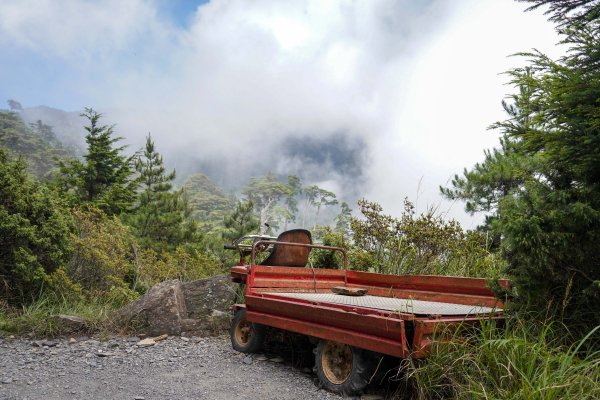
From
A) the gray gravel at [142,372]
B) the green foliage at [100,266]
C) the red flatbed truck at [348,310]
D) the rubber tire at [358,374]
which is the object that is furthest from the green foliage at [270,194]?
the rubber tire at [358,374]

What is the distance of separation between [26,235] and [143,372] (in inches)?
133

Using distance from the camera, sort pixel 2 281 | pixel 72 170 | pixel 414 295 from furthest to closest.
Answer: pixel 72 170, pixel 2 281, pixel 414 295

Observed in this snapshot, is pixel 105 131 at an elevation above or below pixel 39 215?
above

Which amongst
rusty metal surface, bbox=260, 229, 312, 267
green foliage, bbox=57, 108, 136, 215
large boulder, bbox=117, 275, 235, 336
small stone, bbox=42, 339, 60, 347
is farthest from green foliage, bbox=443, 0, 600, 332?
green foliage, bbox=57, 108, 136, 215

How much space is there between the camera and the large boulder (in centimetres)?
623

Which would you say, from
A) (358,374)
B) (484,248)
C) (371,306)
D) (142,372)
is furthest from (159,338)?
(484,248)

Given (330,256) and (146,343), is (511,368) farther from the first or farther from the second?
(330,256)

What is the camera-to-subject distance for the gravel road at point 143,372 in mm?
3941

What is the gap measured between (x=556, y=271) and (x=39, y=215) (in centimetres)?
671

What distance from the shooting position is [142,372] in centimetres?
459

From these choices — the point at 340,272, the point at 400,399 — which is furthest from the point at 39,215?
the point at 400,399

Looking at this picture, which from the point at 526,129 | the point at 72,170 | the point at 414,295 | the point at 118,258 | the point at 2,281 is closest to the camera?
the point at 526,129

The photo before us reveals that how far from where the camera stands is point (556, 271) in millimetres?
3445

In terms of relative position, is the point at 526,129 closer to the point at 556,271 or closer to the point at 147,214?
the point at 556,271
